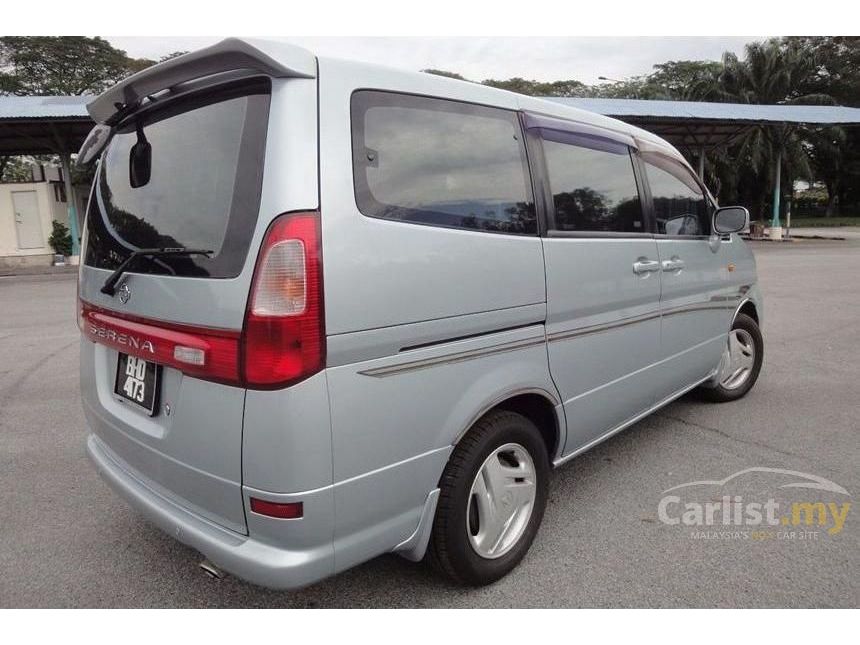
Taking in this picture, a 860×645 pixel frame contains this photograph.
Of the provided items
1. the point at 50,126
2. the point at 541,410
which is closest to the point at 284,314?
the point at 541,410

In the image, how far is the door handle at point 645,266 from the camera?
3.01 m

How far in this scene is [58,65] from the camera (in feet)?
98.6

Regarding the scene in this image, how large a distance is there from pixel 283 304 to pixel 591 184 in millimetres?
1732

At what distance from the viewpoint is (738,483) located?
10.5 feet

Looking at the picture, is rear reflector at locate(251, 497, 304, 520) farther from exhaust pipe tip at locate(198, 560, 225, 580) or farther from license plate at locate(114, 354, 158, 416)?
license plate at locate(114, 354, 158, 416)

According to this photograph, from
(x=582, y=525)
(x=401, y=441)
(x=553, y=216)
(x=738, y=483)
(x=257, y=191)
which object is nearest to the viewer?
(x=257, y=191)

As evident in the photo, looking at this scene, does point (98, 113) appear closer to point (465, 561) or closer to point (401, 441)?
point (401, 441)

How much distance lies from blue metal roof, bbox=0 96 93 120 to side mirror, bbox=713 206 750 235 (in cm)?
1684

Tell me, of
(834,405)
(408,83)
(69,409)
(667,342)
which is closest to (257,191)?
(408,83)

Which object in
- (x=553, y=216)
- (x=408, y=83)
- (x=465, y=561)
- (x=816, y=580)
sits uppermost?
(x=408, y=83)

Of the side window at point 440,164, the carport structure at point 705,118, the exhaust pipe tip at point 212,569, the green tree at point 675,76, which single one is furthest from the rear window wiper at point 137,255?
the green tree at point 675,76

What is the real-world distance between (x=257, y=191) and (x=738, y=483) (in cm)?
291

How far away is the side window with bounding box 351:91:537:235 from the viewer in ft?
6.22

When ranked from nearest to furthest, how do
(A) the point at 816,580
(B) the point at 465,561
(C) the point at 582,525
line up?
(B) the point at 465,561
(A) the point at 816,580
(C) the point at 582,525
